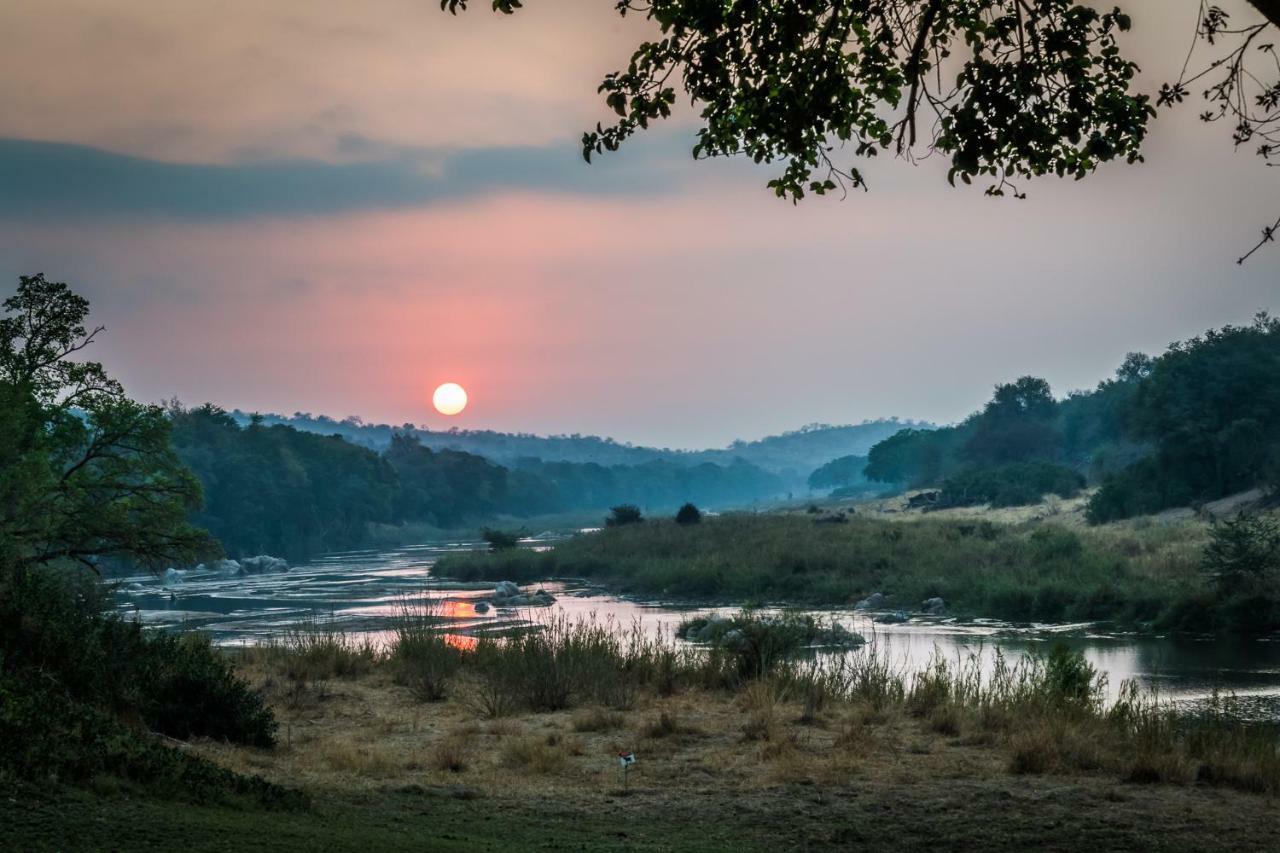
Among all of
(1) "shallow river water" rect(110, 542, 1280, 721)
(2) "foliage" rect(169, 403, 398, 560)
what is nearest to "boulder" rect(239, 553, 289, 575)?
(1) "shallow river water" rect(110, 542, 1280, 721)

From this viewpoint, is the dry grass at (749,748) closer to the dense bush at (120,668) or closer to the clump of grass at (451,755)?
the clump of grass at (451,755)

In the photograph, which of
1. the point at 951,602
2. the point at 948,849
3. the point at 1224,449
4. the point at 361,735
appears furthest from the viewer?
the point at 1224,449

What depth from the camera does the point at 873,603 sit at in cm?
4006

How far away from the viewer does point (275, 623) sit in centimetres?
3566

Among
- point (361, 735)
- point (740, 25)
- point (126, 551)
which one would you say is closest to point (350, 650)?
point (361, 735)

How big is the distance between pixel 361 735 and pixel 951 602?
94.4 feet

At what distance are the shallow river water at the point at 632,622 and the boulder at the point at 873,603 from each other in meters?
1.21

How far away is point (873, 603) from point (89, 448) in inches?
983

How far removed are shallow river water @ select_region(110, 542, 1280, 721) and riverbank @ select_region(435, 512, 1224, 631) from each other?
2369mm

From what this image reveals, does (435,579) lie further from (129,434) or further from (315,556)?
(315,556)


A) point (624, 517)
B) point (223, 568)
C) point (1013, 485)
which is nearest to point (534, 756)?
point (624, 517)

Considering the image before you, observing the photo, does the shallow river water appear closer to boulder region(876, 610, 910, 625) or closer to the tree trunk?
boulder region(876, 610, 910, 625)

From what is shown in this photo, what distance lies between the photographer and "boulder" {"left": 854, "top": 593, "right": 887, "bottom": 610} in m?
39.5

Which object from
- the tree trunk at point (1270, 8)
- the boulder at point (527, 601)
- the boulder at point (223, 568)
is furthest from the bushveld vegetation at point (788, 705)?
the boulder at point (223, 568)
